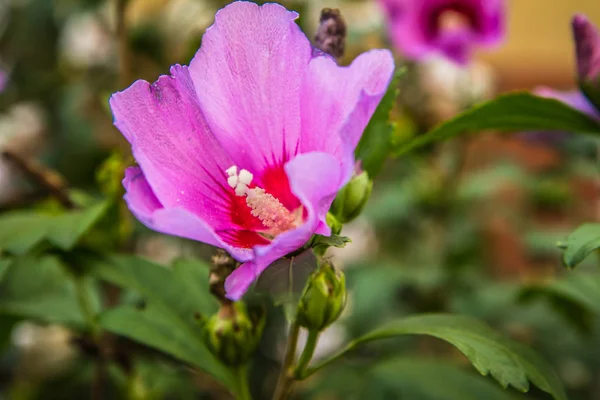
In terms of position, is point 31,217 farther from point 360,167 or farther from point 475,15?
point 475,15

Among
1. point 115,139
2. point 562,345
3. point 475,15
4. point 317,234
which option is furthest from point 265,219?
point 115,139

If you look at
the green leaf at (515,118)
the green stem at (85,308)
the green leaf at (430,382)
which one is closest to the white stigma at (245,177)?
the green leaf at (515,118)

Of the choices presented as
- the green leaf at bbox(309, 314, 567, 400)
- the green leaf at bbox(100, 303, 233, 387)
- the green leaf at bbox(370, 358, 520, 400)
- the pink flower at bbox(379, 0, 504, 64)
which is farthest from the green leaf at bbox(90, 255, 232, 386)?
the pink flower at bbox(379, 0, 504, 64)

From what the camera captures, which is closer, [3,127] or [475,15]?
[475,15]

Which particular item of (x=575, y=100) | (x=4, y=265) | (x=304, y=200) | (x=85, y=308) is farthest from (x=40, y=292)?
(x=575, y=100)

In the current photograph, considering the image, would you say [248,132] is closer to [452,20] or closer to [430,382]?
[430,382]

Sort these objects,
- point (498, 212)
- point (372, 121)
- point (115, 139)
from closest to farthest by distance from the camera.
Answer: point (372, 121) < point (115, 139) < point (498, 212)
